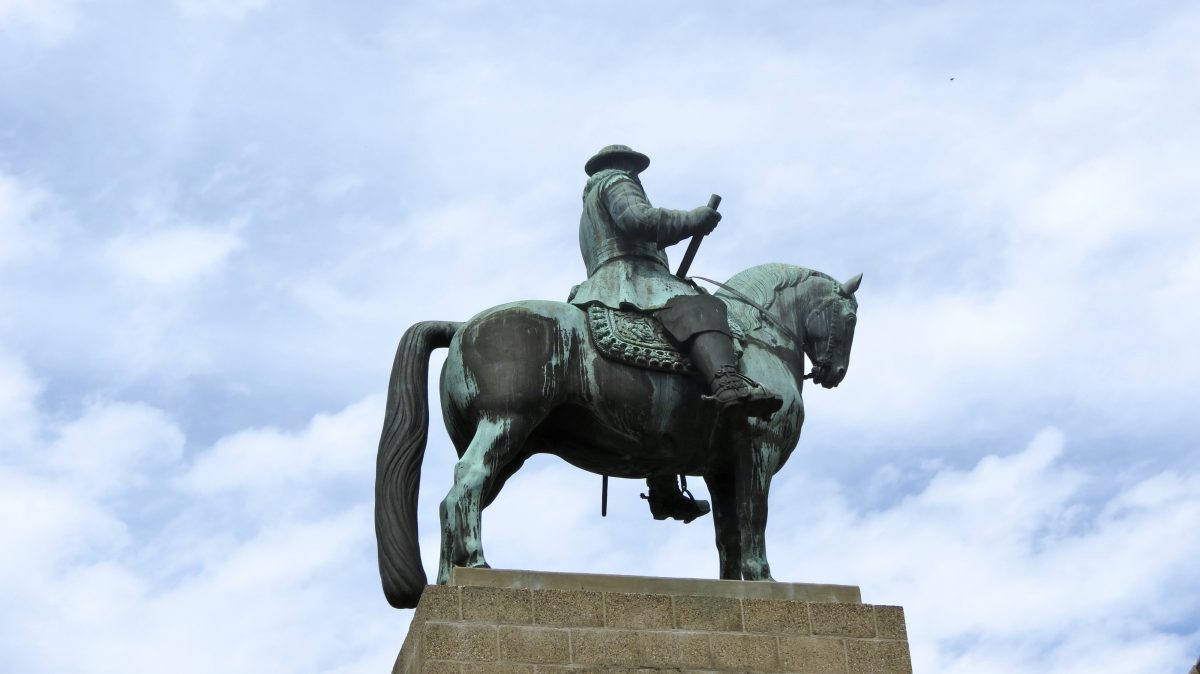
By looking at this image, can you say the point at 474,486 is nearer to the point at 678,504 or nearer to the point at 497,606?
the point at 497,606

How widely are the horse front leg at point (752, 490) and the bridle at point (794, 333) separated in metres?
1.05

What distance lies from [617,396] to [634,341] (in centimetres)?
39

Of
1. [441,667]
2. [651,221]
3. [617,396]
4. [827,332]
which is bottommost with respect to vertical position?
[441,667]

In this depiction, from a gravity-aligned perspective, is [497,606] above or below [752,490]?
below

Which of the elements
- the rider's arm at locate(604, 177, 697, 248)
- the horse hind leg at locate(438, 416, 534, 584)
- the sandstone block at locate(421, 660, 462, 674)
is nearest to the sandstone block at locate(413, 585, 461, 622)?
the sandstone block at locate(421, 660, 462, 674)

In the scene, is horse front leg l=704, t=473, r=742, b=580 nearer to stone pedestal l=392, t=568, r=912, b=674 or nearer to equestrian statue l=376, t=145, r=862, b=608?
equestrian statue l=376, t=145, r=862, b=608

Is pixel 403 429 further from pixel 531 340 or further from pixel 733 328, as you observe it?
pixel 733 328

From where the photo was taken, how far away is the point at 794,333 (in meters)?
12.1

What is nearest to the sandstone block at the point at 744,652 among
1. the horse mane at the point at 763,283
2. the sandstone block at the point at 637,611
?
the sandstone block at the point at 637,611

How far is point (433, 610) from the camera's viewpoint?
10008mm

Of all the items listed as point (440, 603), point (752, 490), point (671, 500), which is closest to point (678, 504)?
point (671, 500)

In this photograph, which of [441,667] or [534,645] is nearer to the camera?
[441,667]

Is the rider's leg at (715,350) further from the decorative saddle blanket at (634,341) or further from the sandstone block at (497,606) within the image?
the sandstone block at (497,606)

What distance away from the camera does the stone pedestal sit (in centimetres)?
1001
